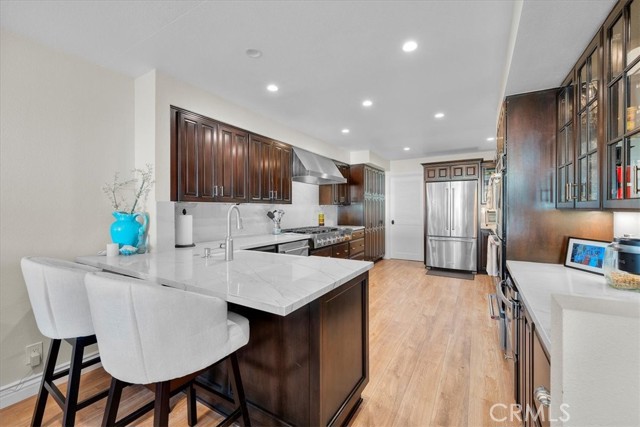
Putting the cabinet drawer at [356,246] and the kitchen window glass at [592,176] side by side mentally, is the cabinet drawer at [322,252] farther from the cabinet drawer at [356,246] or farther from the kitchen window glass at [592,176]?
the kitchen window glass at [592,176]

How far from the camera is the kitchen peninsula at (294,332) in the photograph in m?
1.38

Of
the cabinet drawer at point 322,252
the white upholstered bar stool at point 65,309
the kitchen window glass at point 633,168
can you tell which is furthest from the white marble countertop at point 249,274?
the cabinet drawer at point 322,252

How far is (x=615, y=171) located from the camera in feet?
4.45

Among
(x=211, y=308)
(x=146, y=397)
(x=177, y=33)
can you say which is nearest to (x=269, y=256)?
(x=211, y=308)

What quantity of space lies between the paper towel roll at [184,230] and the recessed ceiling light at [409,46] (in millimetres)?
2612

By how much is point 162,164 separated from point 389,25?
88.9 inches

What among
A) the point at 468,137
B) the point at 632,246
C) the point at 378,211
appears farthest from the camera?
the point at 378,211

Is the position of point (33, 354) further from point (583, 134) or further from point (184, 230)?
point (583, 134)

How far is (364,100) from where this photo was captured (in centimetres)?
330

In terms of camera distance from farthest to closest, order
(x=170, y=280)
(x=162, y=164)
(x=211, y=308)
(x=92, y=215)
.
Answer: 1. (x=162, y=164)
2. (x=92, y=215)
3. (x=170, y=280)
4. (x=211, y=308)

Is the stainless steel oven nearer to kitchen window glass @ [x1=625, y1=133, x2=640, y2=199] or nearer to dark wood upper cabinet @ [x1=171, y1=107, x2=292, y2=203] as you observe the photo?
dark wood upper cabinet @ [x1=171, y1=107, x2=292, y2=203]

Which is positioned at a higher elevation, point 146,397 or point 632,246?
point 632,246

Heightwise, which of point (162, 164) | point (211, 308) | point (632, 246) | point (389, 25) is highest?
point (389, 25)

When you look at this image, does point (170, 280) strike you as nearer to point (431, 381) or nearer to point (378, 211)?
point (431, 381)
